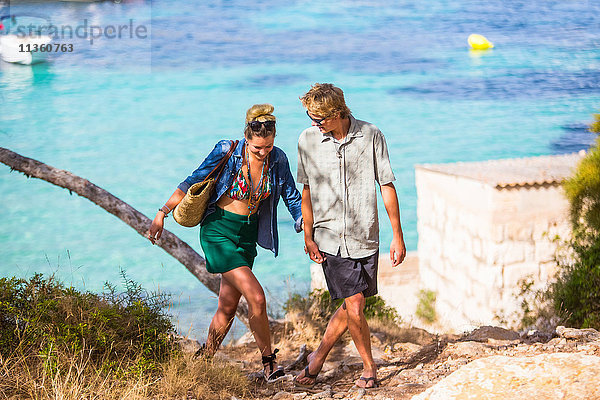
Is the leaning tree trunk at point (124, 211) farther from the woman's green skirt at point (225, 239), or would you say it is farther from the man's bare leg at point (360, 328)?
the man's bare leg at point (360, 328)

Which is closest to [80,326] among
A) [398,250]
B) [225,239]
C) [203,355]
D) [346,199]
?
[203,355]

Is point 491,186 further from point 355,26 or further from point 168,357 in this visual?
point 355,26

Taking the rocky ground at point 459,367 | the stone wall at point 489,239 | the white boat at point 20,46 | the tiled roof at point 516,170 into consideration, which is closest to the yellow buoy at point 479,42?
the white boat at point 20,46

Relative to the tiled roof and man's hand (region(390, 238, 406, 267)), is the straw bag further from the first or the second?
the tiled roof

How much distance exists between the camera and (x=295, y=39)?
39.5 metres

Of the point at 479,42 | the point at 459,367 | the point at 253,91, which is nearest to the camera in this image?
the point at 459,367

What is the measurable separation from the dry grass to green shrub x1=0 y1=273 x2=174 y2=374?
58 mm

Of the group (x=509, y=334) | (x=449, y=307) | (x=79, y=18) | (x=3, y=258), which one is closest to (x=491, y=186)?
(x=449, y=307)

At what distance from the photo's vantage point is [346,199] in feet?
12.7

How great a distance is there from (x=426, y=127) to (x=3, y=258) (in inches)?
803

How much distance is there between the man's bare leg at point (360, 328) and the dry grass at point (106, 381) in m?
0.76

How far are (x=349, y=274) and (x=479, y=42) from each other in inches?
1493

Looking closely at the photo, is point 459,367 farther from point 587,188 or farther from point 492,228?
point 492,228

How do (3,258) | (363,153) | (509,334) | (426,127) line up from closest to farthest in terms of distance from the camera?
(363,153), (509,334), (3,258), (426,127)
